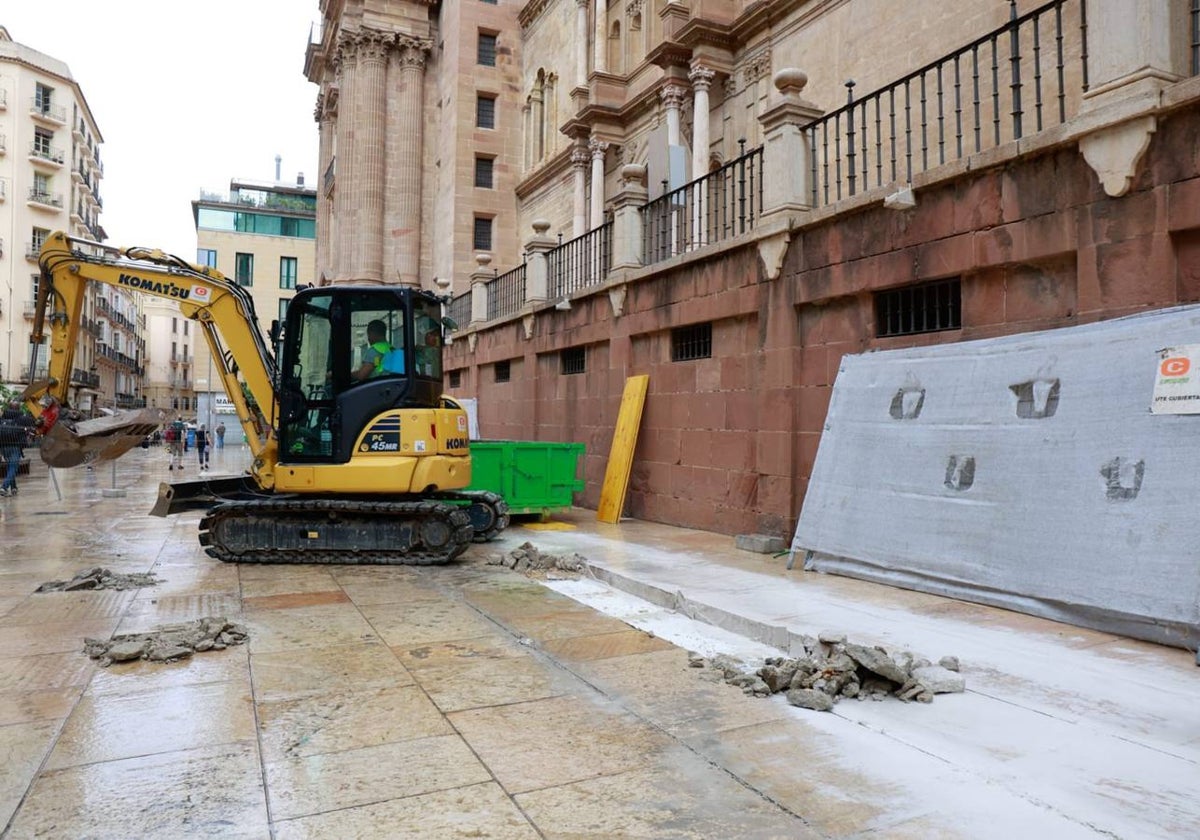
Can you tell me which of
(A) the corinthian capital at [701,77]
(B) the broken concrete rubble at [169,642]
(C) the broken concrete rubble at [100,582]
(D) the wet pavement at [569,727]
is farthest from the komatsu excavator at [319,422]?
(A) the corinthian capital at [701,77]

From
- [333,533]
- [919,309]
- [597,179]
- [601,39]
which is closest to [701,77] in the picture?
[597,179]

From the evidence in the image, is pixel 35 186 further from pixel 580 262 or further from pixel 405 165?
pixel 580 262

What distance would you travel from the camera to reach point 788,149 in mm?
9547

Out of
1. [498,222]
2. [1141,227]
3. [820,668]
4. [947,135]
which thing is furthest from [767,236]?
[498,222]

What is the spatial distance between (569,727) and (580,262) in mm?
13244

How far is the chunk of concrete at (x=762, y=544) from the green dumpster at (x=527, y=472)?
344cm

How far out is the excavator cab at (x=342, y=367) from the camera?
352 inches

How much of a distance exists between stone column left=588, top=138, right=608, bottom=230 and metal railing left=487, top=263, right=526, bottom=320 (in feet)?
13.5

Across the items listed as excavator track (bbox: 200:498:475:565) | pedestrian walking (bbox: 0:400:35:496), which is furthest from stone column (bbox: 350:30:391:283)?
excavator track (bbox: 200:498:475:565)

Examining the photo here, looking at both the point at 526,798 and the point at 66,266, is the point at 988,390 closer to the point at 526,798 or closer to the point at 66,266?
the point at 526,798

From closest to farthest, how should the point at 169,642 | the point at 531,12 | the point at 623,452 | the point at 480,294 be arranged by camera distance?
the point at 169,642
the point at 623,452
the point at 480,294
the point at 531,12

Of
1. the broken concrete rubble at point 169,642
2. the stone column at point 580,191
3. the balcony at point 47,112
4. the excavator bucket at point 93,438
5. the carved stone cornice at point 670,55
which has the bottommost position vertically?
the broken concrete rubble at point 169,642

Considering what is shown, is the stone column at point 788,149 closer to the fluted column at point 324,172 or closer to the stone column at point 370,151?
the stone column at point 370,151

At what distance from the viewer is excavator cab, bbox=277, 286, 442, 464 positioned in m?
8.95
